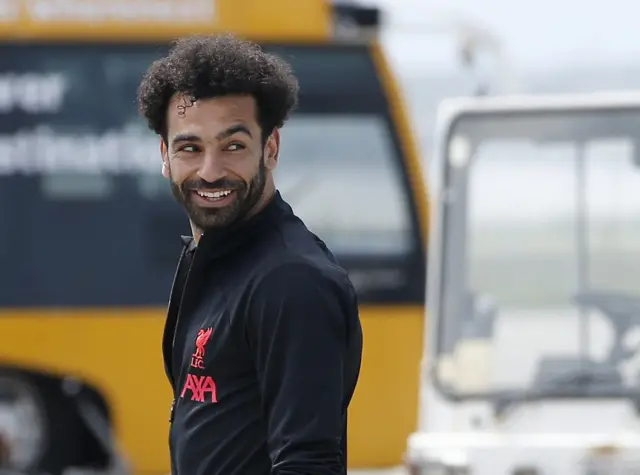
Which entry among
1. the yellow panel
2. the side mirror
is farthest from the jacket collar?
the yellow panel

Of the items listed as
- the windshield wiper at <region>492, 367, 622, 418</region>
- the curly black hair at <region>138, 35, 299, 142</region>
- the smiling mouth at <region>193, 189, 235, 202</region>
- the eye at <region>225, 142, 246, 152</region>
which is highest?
the curly black hair at <region>138, 35, 299, 142</region>

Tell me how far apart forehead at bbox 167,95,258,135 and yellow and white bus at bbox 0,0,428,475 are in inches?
234

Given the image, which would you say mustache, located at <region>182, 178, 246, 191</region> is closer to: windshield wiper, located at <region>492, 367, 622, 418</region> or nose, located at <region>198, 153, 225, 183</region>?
nose, located at <region>198, 153, 225, 183</region>

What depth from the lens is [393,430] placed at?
27.3 feet

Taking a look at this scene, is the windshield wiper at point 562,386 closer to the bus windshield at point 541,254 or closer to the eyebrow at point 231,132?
the bus windshield at point 541,254

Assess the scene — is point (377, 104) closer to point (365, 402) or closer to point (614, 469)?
point (365, 402)

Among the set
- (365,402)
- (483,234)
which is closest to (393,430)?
(365,402)

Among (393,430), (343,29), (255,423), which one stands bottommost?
(393,430)

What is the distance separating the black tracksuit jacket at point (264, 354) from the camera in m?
2.26

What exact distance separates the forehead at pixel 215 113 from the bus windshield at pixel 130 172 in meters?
5.96

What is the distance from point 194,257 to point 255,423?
0.99 feet

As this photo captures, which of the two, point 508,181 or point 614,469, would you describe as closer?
point 614,469

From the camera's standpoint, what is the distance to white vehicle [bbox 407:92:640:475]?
5121 millimetres

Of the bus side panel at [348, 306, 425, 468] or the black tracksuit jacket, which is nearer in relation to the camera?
the black tracksuit jacket
